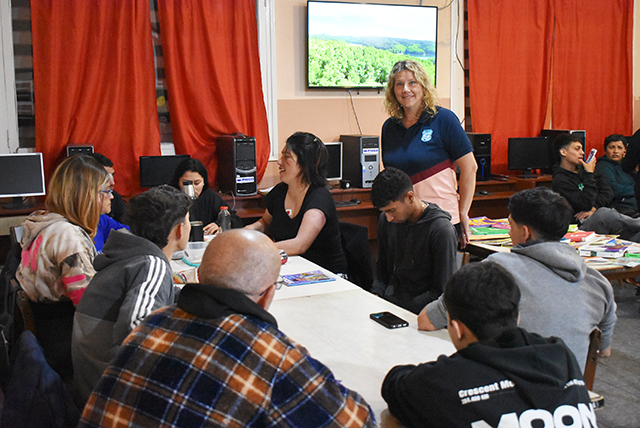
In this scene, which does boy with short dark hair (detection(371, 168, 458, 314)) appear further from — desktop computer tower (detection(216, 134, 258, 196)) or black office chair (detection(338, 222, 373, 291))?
desktop computer tower (detection(216, 134, 258, 196))

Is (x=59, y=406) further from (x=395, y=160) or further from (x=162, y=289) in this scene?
(x=395, y=160)

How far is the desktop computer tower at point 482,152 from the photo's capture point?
233 inches

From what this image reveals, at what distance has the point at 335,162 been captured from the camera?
5555mm

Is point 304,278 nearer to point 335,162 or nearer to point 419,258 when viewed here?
point 419,258

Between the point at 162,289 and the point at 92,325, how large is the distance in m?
0.22

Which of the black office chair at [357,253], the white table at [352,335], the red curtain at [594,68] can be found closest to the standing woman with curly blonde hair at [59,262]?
the white table at [352,335]

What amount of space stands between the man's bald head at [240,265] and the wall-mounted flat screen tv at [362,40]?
14.6 ft

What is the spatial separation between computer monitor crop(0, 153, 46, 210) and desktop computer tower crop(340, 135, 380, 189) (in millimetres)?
2595

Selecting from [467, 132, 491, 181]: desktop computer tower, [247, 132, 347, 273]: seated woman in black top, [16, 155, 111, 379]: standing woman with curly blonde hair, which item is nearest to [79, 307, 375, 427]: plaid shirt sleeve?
[16, 155, 111, 379]: standing woman with curly blonde hair

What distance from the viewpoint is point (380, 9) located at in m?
5.75

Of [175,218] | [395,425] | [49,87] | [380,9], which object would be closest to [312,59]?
[380,9]

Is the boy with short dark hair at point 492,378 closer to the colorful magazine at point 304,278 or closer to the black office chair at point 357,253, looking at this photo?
the colorful magazine at point 304,278

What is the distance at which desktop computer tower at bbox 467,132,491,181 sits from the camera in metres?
5.91

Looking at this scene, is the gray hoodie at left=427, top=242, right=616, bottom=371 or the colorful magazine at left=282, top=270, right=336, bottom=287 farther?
the colorful magazine at left=282, top=270, right=336, bottom=287
